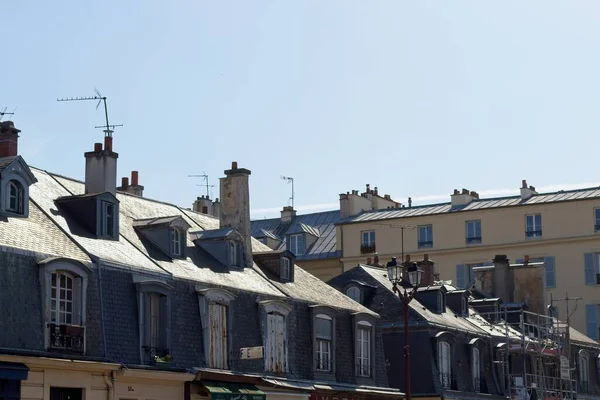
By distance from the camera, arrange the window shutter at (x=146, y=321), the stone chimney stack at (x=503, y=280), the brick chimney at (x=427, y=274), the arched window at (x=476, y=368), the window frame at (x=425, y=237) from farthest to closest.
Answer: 1. the window frame at (x=425, y=237)
2. the stone chimney stack at (x=503, y=280)
3. the brick chimney at (x=427, y=274)
4. the arched window at (x=476, y=368)
5. the window shutter at (x=146, y=321)

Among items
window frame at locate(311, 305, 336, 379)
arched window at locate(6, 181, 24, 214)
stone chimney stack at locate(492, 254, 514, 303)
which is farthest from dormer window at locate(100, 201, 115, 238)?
stone chimney stack at locate(492, 254, 514, 303)

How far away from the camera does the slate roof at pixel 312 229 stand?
66.2 metres

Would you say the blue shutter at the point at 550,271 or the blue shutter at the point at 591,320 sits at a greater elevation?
the blue shutter at the point at 550,271

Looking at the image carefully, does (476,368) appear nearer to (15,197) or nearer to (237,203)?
(237,203)

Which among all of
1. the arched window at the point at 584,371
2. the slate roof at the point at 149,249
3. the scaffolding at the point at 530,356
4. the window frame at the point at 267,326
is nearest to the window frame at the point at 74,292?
the slate roof at the point at 149,249

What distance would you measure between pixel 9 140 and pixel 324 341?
1087 centimetres

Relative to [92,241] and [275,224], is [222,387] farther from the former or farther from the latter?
[275,224]

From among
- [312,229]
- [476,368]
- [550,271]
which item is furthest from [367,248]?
[476,368]

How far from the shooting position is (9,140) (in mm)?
27219

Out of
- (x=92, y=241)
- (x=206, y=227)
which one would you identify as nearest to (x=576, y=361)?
(x=206, y=227)

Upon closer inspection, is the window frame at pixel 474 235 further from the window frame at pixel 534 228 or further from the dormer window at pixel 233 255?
the dormer window at pixel 233 255

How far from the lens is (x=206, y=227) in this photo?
34.6 metres

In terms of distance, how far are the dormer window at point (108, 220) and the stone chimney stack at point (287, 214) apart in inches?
1725

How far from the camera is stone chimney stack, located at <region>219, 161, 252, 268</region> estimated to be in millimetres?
33969
